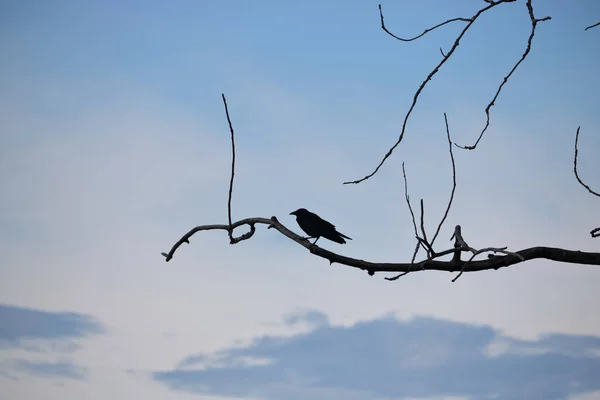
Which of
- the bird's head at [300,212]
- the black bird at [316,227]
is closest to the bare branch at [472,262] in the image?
the black bird at [316,227]

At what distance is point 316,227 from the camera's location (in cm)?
923

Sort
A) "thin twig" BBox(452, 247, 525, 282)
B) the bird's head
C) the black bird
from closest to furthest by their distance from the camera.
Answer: "thin twig" BBox(452, 247, 525, 282) < the black bird < the bird's head

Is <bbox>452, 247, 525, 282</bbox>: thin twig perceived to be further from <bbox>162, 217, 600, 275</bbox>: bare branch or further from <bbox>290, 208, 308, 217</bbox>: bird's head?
<bbox>290, 208, 308, 217</bbox>: bird's head

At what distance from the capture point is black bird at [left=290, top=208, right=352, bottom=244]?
898cm

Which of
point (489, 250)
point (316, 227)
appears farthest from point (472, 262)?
point (316, 227)

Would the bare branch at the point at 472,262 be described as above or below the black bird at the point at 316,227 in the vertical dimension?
below

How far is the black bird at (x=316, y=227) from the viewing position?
354 inches

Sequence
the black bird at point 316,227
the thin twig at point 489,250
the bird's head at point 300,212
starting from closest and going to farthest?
1. the thin twig at point 489,250
2. the black bird at point 316,227
3. the bird's head at point 300,212

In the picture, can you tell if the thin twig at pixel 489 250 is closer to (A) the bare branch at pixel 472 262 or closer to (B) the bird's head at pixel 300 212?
(A) the bare branch at pixel 472 262

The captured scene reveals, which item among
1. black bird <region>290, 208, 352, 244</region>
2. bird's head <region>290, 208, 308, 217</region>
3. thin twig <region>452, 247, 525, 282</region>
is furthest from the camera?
bird's head <region>290, 208, 308, 217</region>

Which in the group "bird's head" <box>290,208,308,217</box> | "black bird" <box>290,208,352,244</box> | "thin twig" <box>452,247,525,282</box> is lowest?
"thin twig" <box>452,247,525,282</box>

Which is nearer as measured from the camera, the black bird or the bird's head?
the black bird

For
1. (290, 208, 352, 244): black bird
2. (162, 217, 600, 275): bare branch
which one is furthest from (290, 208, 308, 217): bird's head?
(162, 217, 600, 275): bare branch

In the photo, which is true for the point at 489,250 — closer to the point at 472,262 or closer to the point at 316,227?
the point at 472,262
